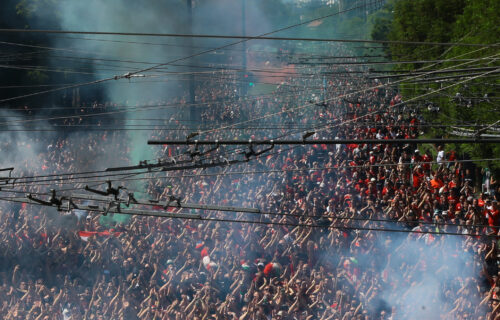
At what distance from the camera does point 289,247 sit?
44.5ft

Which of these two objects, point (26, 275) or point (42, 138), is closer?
point (26, 275)

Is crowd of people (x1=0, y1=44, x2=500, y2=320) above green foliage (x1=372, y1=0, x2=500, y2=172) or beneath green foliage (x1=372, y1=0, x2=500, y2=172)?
beneath

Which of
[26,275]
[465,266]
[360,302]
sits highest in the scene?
[465,266]

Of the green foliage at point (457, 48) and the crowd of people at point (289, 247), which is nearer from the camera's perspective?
the crowd of people at point (289, 247)

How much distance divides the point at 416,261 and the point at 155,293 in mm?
5655

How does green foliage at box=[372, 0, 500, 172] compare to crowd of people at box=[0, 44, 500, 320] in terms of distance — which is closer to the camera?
crowd of people at box=[0, 44, 500, 320]

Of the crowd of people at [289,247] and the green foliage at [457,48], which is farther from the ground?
the green foliage at [457,48]

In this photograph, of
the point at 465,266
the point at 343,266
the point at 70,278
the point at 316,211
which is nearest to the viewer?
the point at 465,266

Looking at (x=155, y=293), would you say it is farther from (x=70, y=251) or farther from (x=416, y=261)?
(x=416, y=261)

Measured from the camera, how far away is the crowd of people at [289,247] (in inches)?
439

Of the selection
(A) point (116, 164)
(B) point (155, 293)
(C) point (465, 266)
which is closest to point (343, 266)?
(C) point (465, 266)

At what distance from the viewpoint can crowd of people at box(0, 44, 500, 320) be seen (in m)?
11.1

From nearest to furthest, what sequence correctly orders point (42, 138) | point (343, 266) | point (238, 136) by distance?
1. point (343, 266)
2. point (238, 136)
3. point (42, 138)

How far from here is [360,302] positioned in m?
11.4
